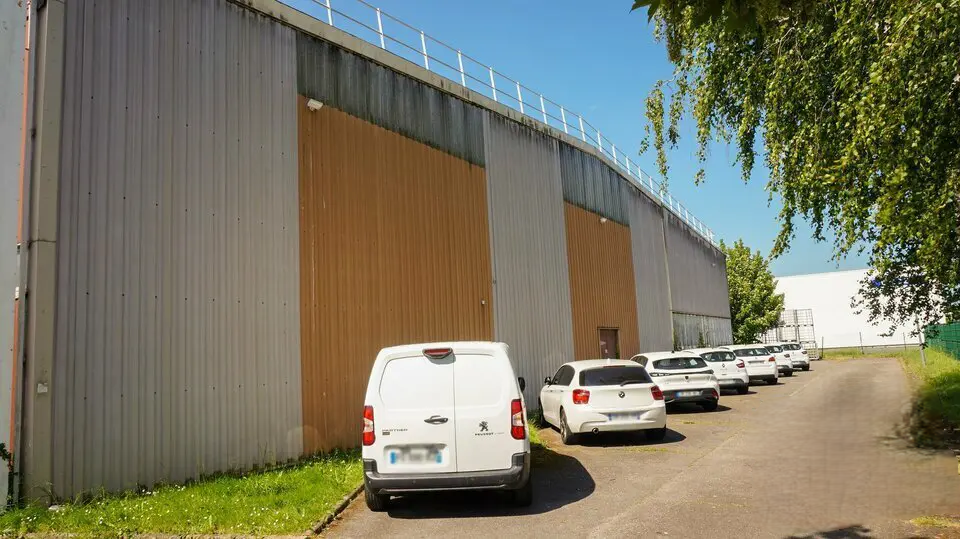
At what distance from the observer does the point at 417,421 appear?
22.1 ft

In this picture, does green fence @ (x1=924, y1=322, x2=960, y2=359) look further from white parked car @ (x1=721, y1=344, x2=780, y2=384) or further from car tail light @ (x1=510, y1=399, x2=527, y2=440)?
car tail light @ (x1=510, y1=399, x2=527, y2=440)

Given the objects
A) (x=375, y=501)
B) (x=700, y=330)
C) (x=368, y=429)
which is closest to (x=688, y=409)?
(x=375, y=501)

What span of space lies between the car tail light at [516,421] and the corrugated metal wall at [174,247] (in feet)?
15.2

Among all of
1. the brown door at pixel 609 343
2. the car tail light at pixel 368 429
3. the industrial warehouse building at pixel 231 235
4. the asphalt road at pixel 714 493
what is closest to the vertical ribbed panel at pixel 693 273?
the brown door at pixel 609 343

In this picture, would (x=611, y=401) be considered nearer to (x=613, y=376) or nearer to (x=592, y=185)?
(x=613, y=376)

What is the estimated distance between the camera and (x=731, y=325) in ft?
143

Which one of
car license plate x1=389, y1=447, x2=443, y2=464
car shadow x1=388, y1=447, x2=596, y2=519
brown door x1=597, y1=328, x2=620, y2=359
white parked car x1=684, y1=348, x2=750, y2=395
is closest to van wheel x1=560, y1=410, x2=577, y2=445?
car shadow x1=388, y1=447, x2=596, y2=519

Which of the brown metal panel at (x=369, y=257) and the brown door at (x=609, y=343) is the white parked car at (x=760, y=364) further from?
the brown metal panel at (x=369, y=257)

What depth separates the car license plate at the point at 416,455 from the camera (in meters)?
6.69

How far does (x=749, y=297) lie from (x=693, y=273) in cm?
1391

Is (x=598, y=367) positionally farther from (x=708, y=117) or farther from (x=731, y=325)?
(x=731, y=325)

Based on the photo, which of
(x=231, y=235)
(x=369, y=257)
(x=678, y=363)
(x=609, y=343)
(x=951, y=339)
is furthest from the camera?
(x=951, y=339)

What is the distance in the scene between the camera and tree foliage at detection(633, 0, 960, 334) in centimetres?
624

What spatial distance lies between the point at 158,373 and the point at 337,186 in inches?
182
